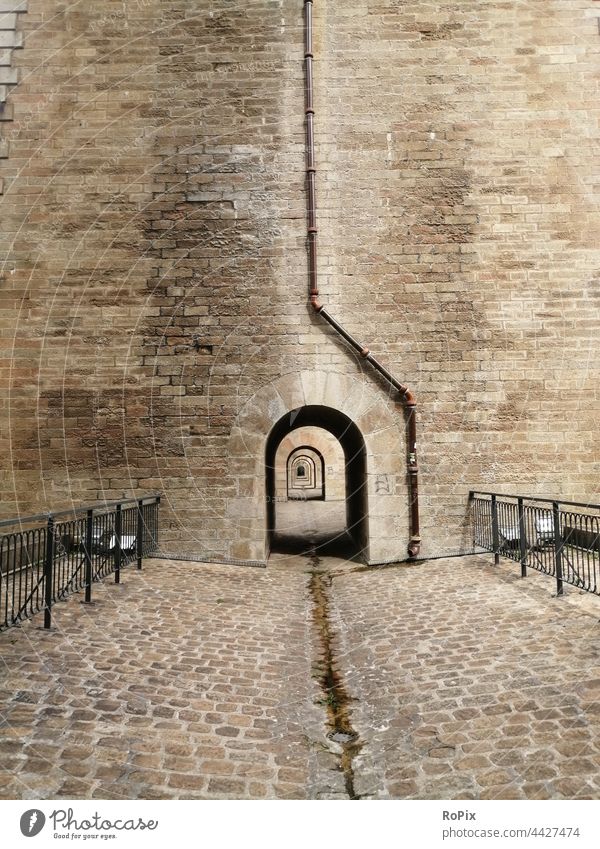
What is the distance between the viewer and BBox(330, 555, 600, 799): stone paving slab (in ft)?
8.79

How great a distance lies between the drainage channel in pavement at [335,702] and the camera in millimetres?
2943

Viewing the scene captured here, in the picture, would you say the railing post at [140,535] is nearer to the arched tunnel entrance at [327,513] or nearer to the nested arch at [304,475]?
the arched tunnel entrance at [327,513]

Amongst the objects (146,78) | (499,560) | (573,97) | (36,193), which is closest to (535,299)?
(573,97)

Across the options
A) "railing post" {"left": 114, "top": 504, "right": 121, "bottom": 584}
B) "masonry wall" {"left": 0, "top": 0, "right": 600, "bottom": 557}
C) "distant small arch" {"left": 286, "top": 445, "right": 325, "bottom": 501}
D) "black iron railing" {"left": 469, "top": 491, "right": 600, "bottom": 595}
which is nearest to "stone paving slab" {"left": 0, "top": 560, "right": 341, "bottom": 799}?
"railing post" {"left": 114, "top": 504, "right": 121, "bottom": 584}

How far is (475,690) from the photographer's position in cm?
364

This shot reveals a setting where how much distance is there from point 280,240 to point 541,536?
19.1 feet

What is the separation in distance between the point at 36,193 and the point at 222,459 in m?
5.25

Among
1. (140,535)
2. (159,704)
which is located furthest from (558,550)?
(140,535)

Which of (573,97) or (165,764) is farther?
(573,97)

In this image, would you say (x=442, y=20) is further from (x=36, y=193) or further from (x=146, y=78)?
(x=36, y=193)

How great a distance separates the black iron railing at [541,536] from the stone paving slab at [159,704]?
279 centimetres

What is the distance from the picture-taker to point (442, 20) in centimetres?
916
